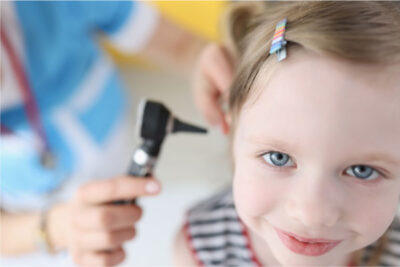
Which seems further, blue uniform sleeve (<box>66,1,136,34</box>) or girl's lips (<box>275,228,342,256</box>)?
blue uniform sleeve (<box>66,1,136,34</box>)

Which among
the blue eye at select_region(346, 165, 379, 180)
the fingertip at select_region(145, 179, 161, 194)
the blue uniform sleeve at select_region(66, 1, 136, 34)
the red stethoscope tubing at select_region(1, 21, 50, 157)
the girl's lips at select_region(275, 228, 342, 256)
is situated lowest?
the girl's lips at select_region(275, 228, 342, 256)

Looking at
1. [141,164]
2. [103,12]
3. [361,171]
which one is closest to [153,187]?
[141,164]

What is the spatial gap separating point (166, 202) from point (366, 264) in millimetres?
641

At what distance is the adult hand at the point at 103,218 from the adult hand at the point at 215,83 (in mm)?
144

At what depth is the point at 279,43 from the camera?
1.45 ft

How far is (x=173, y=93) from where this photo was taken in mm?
1380

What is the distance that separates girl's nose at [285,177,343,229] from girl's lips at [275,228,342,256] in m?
0.04

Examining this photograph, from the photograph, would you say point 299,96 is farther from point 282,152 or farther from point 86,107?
point 86,107

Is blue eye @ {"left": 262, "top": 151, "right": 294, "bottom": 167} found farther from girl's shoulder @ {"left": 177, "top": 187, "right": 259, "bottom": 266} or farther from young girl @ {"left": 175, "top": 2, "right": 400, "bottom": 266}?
girl's shoulder @ {"left": 177, "top": 187, "right": 259, "bottom": 266}

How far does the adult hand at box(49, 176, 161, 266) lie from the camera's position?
0.58m

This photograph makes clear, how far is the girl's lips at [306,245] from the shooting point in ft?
1.58

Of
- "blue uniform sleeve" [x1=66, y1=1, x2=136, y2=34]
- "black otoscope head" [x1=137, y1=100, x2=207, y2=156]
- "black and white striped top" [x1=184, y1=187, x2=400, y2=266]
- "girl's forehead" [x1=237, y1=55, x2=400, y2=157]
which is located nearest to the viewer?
"girl's forehead" [x1=237, y1=55, x2=400, y2=157]

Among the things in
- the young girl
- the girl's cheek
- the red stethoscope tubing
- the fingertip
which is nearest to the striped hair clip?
the young girl

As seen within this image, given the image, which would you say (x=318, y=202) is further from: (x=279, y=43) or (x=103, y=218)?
(x=103, y=218)
